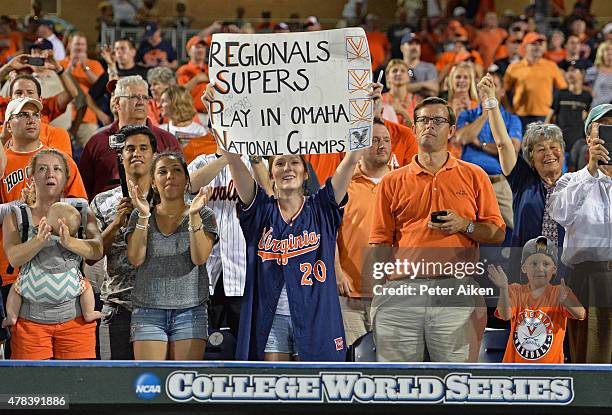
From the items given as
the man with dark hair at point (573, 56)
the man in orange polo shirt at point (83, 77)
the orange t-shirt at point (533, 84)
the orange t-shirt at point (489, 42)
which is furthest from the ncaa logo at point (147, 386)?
the orange t-shirt at point (489, 42)

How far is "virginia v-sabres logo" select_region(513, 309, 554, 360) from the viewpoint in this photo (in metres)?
5.58

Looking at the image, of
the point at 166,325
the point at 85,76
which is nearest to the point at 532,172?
the point at 166,325

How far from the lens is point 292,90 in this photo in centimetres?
578

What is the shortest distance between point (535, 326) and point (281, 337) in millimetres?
1281

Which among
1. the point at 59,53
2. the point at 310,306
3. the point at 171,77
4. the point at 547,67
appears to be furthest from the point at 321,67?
the point at 59,53

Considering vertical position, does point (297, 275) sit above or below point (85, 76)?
below

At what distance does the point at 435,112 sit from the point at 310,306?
122 cm

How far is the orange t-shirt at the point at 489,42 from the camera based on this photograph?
1359 cm

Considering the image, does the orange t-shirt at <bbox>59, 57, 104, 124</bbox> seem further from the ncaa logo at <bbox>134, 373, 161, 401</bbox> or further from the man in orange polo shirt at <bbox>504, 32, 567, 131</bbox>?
the ncaa logo at <bbox>134, 373, 161, 401</bbox>

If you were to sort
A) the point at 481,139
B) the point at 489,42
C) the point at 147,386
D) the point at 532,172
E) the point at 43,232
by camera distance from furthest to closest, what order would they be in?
the point at 489,42
the point at 481,139
the point at 532,172
the point at 43,232
the point at 147,386

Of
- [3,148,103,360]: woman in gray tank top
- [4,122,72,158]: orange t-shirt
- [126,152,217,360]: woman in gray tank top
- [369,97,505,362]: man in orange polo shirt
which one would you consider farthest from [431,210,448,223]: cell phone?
[4,122,72,158]: orange t-shirt

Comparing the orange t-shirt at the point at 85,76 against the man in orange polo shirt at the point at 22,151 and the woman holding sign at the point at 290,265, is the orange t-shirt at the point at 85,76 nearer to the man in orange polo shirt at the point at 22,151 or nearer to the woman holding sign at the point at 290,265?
the man in orange polo shirt at the point at 22,151

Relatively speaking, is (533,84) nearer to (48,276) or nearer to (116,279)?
(116,279)

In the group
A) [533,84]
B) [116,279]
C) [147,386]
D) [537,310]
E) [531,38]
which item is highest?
[531,38]
